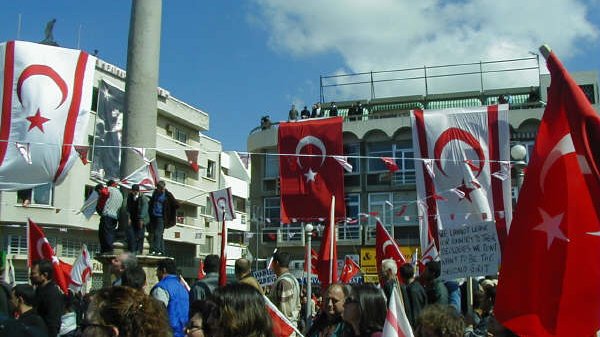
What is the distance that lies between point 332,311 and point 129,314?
9.74 feet

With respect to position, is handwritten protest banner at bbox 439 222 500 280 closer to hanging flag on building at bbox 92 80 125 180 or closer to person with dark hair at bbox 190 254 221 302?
person with dark hair at bbox 190 254 221 302

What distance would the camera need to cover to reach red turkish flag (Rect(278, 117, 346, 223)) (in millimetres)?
18172

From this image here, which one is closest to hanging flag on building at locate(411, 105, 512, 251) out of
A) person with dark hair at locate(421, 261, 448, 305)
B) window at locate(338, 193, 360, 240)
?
person with dark hair at locate(421, 261, 448, 305)

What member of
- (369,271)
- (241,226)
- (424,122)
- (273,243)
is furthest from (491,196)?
(241,226)

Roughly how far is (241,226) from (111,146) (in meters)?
53.5

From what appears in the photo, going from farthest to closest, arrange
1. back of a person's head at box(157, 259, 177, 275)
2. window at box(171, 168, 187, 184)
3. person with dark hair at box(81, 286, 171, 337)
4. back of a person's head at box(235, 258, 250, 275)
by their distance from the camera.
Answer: window at box(171, 168, 187, 184)
back of a person's head at box(157, 259, 177, 275)
back of a person's head at box(235, 258, 250, 275)
person with dark hair at box(81, 286, 171, 337)

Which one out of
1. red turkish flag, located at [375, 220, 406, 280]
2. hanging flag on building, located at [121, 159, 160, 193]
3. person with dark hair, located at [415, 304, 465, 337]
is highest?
hanging flag on building, located at [121, 159, 160, 193]

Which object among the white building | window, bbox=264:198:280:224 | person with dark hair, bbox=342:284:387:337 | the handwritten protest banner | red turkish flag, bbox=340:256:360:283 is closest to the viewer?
person with dark hair, bbox=342:284:387:337

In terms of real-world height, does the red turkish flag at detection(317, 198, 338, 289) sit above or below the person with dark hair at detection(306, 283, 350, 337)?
above

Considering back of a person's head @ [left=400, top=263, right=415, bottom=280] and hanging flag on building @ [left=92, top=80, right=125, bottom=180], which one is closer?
back of a person's head @ [left=400, top=263, right=415, bottom=280]

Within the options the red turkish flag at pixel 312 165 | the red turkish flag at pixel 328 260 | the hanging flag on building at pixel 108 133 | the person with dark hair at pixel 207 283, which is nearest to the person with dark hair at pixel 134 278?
the person with dark hair at pixel 207 283

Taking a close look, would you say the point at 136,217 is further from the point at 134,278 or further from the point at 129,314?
the point at 129,314

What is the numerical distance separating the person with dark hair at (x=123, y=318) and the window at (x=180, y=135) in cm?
4720

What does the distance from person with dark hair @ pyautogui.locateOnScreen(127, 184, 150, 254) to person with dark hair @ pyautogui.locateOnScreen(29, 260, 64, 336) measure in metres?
5.22
